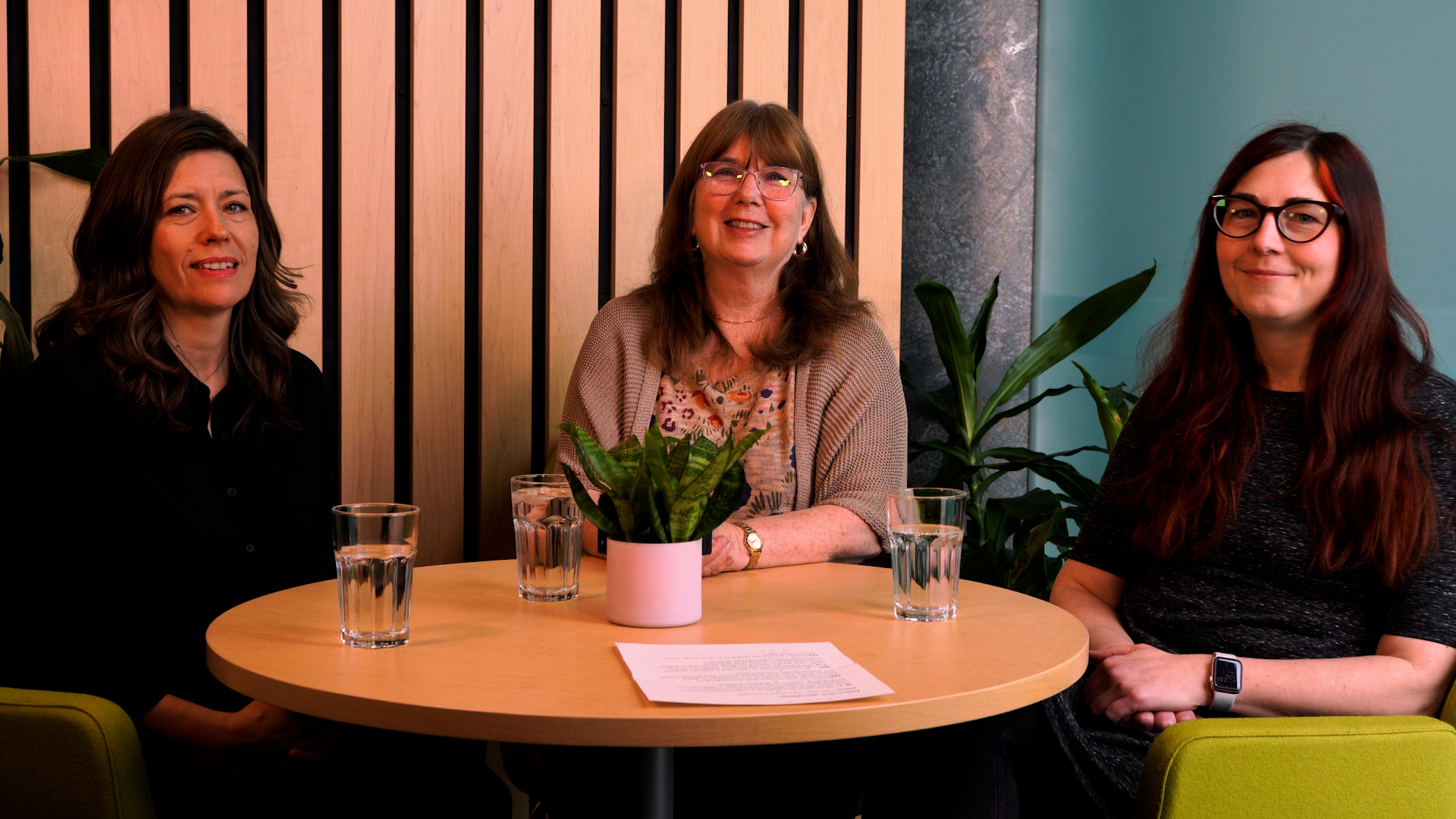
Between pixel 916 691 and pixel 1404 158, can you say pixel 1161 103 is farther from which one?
pixel 916 691

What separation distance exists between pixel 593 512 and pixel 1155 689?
31.1 inches

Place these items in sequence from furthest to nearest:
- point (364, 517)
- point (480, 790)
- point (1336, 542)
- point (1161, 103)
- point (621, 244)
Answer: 1. point (1161, 103)
2. point (621, 244)
3. point (480, 790)
4. point (1336, 542)
5. point (364, 517)

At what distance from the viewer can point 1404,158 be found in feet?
8.82

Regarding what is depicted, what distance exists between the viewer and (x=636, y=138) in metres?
3.01

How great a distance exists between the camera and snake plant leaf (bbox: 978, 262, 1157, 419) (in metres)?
3.04

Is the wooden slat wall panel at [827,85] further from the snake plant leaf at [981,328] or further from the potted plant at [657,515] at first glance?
the potted plant at [657,515]

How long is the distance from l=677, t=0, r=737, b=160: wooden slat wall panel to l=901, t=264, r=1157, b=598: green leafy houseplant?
2.41 ft

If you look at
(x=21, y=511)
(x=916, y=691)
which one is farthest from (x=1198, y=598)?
(x=21, y=511)

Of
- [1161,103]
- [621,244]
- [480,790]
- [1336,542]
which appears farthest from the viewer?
[1161,103]

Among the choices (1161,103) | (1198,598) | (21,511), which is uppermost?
(1161,103)

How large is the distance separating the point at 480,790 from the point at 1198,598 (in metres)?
1.14

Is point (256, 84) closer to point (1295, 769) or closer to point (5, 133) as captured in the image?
point (5, 133)

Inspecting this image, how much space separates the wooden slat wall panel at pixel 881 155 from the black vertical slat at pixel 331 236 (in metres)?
1.39

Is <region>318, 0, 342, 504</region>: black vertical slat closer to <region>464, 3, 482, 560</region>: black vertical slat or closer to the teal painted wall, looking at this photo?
<region>464, 3, 482, 560</region>: black vertical slat
